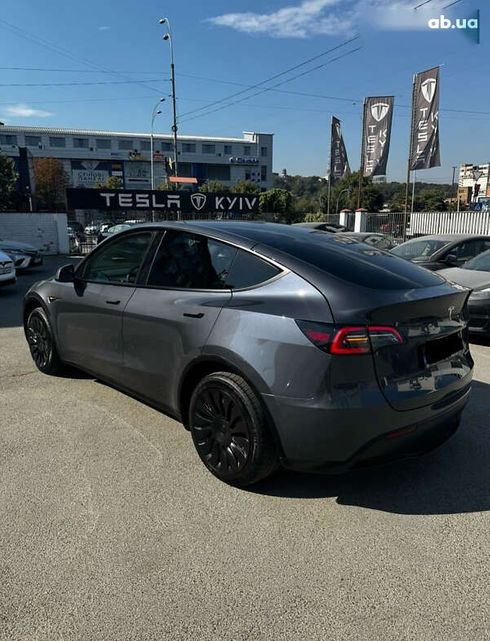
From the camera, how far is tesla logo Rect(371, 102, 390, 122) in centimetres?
2333

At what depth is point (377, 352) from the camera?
2.60m

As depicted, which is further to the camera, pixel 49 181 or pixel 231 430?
pixel 49 181

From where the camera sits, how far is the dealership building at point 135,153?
97250mm

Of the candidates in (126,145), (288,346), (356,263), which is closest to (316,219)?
(356,263)

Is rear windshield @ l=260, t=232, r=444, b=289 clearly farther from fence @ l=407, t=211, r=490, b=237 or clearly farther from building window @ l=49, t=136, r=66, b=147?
building window @ l=49, t=136, r=66, b=147

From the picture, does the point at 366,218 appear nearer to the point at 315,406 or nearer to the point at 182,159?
the point at 315,406

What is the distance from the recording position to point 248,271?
3.08 meters

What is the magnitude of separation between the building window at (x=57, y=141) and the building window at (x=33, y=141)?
86.4 inches

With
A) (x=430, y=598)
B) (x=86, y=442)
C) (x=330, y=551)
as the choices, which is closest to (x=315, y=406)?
(x=330, y=551)

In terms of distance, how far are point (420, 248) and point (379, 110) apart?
15.7 m

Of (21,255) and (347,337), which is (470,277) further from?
(21,255)

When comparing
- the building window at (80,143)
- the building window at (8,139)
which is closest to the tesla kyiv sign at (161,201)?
the building window at (80,143)

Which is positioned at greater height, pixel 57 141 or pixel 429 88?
pixel 57 141

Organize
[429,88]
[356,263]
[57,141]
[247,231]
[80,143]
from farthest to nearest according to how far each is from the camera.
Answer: [80,143], [57,141], [429,88], [247,231], [356,263]
